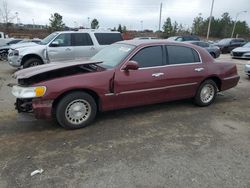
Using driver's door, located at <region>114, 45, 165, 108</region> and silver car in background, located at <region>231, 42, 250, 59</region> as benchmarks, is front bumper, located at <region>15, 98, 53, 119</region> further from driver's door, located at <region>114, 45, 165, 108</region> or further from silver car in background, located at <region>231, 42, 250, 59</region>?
silver car in background, located at <region>231, 42, 250, 59</region>

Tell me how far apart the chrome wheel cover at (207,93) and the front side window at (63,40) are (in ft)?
21.3

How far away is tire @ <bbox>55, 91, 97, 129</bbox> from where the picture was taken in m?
4.62

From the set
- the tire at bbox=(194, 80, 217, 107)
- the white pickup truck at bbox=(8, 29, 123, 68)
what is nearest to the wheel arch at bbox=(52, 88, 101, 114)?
the tire at bbox=(194, 80, 217, 107)

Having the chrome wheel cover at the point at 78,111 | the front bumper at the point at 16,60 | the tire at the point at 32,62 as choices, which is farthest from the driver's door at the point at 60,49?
the chrome wheel cover at the point at 78,111

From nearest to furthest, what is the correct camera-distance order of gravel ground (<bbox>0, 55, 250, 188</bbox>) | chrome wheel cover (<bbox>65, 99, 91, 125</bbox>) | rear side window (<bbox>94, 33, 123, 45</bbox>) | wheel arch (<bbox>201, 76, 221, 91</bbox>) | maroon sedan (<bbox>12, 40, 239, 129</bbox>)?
gravel ground (<bbox>0, 55, 250, 188</bbox>) < maroon sedan (<bbox>12, 40, 239, 129</bbox>) < chrome wheel cover (<bbox>65, 99, 91, 125</bbox>) < wheel arch (<bbox>201, 76, 221, 91</bbox>) < rear side window (<bbox>94, 33, 123, 45</bbox>)

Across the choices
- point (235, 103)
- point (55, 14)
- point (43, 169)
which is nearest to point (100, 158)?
point (43, 169)

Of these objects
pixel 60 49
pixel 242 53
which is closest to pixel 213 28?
pixel 242 53

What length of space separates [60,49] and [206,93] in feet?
21.5

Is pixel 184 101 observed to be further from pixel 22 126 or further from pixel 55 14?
pixel 55 14

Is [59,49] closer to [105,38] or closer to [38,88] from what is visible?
[105,38]

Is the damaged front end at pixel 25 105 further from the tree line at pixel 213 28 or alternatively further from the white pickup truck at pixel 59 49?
the tree line at pixel 213 28

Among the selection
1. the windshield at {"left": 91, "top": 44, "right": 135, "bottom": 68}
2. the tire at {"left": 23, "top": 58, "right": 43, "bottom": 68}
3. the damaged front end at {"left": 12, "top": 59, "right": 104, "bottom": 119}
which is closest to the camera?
the damaged front end at {"left": 12, "top": 59, "right": 104, "bottom": 119}

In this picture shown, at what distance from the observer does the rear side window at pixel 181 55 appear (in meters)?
5.75

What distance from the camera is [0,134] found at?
181 inches
